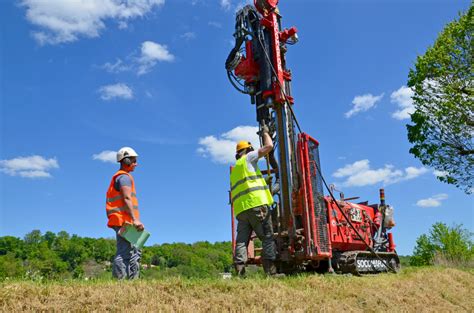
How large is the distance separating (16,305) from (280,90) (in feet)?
20.2

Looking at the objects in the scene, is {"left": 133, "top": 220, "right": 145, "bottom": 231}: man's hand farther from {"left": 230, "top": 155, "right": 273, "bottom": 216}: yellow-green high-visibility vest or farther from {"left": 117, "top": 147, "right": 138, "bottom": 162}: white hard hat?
{"left": 230, "top": 155, "right": 273, "bottom": 216}: yellow-green high-visibility vest

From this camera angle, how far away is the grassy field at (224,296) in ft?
13.3

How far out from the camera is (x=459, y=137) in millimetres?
16906

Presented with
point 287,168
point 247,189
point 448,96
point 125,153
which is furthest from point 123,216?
point 448,96

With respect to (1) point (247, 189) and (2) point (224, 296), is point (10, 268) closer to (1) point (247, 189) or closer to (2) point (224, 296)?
(1) point (247, 189)

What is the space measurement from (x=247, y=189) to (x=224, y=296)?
2320mm

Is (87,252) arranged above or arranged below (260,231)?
above

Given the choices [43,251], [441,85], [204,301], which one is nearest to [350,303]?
[204,301]

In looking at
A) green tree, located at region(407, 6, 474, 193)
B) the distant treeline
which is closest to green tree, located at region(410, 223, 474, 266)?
green tree, located at region(407, 6, 474, 193)

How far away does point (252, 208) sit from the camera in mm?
6781

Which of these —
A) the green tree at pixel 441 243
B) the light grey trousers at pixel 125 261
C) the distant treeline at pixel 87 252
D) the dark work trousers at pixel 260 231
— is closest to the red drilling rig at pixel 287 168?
the dark work trousers at pixel 260 231

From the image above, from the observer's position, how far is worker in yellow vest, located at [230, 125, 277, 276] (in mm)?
6785

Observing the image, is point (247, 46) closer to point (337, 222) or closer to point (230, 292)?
point (337, 222)

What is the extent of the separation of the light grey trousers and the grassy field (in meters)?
0.74
